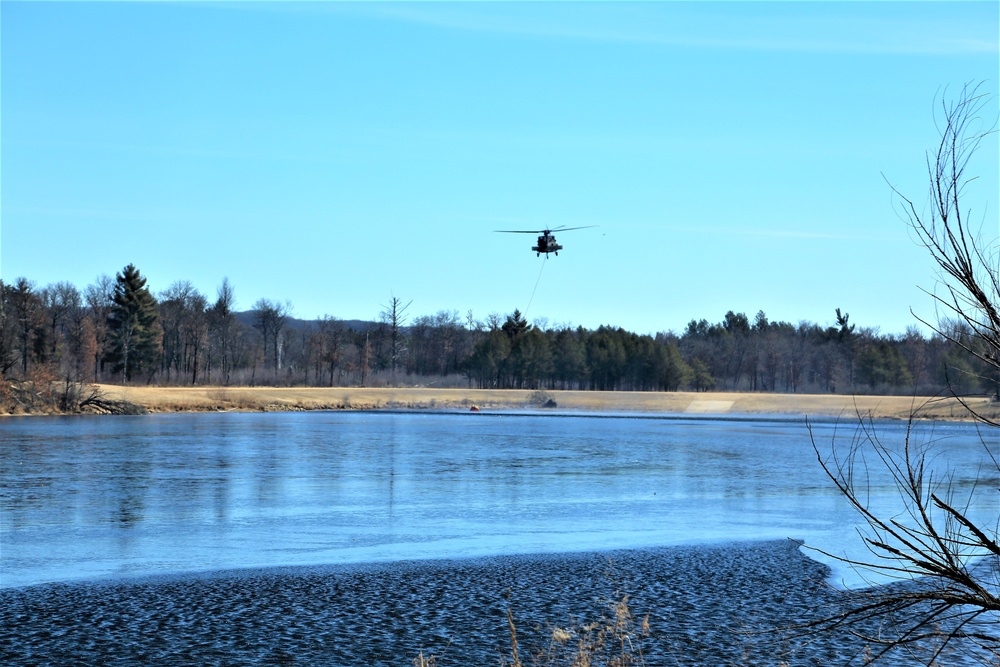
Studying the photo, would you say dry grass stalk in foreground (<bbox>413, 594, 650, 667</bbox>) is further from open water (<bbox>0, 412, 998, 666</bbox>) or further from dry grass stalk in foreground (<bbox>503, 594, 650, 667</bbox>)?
open water (<bbox>0, 412, 998, 666</bbox>)

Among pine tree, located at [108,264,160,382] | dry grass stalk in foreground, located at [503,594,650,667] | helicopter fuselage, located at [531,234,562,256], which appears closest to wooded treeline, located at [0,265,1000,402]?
pine tree, located at [108,264,160,382]

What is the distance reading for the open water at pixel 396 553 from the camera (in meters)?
10.2

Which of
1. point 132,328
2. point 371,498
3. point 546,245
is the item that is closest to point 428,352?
point 132,328

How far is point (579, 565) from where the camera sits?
1430 centimetres

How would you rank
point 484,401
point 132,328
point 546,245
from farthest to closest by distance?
1. point 132,328
2. point 484,401
3. point 546,245

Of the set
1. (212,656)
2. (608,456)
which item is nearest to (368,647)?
(212,656)

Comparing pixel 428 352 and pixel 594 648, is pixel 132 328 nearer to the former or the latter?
pixel 428 352

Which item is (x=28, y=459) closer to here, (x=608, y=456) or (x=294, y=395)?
(x=608, y=456)

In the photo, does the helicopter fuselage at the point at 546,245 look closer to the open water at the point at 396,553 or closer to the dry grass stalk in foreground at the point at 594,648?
the open water at the point at 396,553

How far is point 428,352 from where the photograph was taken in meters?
130

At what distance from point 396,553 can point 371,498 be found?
21.0 ft

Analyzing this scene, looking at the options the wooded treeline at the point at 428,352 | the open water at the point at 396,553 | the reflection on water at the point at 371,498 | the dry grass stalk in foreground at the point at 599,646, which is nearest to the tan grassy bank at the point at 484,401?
the wooded treeline at the point at 428,352

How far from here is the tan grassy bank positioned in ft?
222

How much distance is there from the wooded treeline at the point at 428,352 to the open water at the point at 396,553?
2485 inches
